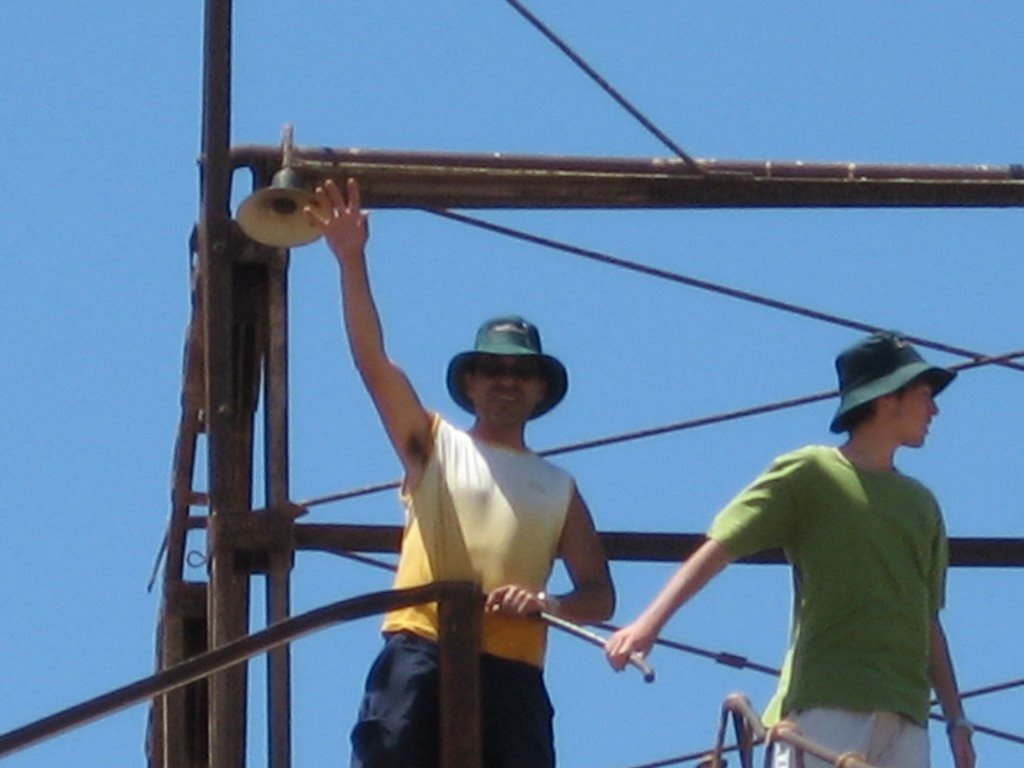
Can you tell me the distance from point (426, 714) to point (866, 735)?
1.04 metres

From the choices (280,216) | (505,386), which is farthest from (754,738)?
(280,216)

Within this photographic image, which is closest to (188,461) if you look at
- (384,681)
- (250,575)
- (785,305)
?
(250,575)

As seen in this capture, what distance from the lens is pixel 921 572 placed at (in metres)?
8.41

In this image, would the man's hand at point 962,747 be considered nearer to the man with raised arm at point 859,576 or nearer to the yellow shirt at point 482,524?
the man with raised arm at point 859,576

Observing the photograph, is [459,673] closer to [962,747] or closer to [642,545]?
[962,747]

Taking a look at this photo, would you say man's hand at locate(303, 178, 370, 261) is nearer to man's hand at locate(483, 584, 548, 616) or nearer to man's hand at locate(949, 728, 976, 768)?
man's hand at locate(483, 584, 548, 616)

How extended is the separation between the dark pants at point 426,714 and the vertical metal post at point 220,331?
160 centimetres

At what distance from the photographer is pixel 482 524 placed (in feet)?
27.9

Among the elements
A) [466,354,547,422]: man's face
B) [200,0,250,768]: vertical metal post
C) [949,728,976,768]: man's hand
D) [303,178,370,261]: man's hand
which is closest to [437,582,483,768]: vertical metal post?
[466,354,547,422]: man's face

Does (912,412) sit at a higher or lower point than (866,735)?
higher

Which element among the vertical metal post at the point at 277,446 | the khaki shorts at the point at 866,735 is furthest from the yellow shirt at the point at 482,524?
the vertical metal post at the point at 277,446

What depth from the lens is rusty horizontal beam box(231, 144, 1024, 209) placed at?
1042 centimetres

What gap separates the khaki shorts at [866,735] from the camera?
810 centimetres

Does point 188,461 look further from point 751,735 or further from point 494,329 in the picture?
point 751,735
